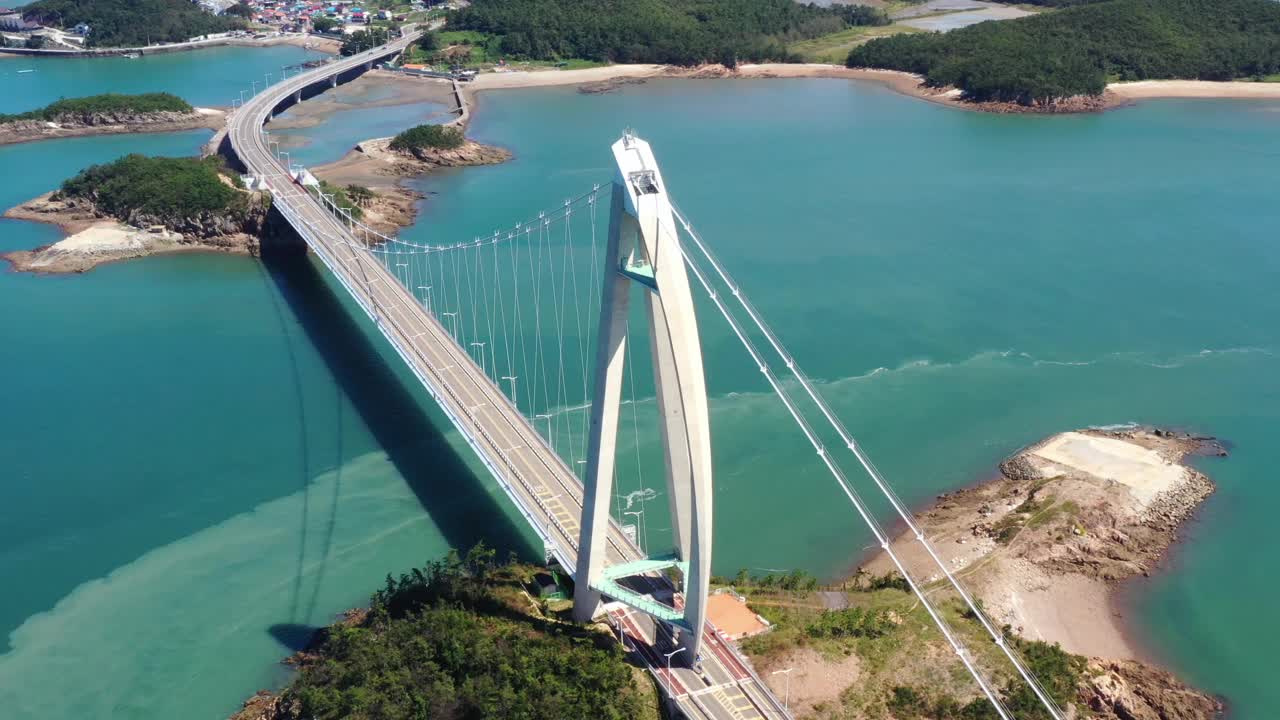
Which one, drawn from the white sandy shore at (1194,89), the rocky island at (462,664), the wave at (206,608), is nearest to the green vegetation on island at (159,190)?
the wave at (206,608)

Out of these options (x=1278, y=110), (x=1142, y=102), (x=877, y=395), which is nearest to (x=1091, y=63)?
(x=1142, y=102)

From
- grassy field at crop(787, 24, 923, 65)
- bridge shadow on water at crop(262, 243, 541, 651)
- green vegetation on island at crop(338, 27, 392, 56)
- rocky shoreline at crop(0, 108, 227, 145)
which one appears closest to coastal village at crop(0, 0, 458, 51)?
green vegetation on island at crop(338, 27, 392, 56)

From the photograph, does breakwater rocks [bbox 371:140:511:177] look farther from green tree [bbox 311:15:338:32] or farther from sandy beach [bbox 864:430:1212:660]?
green tree [bbox 311:15:338:32]

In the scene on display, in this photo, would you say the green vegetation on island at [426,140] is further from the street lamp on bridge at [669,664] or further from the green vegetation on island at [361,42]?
the street lamp on bridge at [669,664]

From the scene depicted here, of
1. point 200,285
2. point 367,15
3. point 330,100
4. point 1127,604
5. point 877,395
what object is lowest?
point 1127,604

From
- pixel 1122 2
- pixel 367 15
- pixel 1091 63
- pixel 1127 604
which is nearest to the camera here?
pixel 1127 604

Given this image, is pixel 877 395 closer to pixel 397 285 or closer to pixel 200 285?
pixel 397 285
